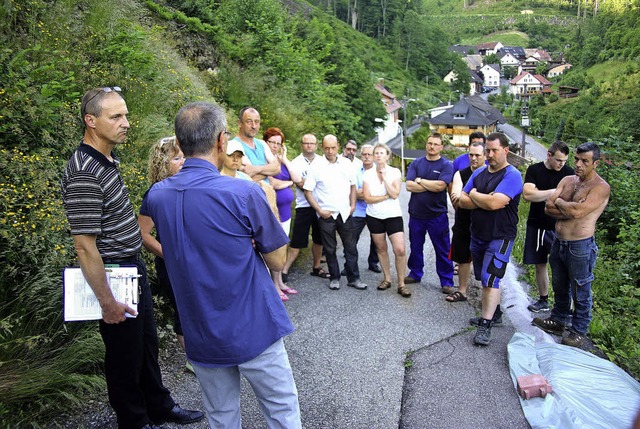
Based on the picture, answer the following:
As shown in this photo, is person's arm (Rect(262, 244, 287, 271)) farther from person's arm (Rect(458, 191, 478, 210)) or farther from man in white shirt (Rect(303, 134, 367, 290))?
man in white shirt (Rect(303, 134, 367, 290))

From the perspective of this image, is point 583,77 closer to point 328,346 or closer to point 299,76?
point 299,76

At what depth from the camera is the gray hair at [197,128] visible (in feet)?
7.86

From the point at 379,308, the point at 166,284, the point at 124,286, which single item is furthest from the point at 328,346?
the point at 124,286

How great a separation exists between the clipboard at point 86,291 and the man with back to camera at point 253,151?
2.67 m

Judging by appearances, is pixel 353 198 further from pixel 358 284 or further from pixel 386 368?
pixel 386 368

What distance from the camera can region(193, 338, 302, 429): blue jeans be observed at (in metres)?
2.46

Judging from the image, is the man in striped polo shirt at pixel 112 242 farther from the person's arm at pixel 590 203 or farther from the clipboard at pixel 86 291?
the person's arm at pixel 590 203

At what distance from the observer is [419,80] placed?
9656 centimetres

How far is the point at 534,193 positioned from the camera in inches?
224

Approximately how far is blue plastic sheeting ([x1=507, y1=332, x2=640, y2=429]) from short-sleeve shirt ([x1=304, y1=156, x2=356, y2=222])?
293 centimetres

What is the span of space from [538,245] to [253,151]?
3.50 metres

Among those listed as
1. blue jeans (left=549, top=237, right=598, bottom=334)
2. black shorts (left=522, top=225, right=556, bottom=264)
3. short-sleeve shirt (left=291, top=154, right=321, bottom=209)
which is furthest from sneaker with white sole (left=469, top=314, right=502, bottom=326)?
short-sleeve shirt (left=291, top=154, right=321, bottom=209)

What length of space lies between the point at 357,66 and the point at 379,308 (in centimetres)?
3055

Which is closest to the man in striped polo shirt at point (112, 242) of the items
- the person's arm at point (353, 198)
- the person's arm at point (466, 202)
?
the person's arm at point (466, 202)
